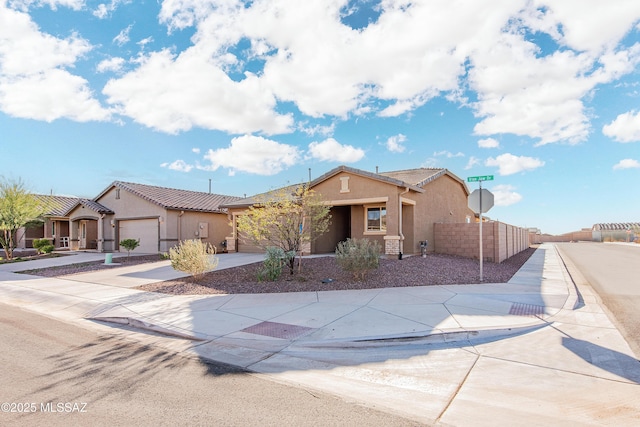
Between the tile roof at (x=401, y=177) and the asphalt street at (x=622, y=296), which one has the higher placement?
the tile roof at (x=401, y=177)

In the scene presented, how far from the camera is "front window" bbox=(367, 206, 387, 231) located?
58.8ft

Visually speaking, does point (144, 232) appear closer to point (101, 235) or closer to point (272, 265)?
point (101, 235)

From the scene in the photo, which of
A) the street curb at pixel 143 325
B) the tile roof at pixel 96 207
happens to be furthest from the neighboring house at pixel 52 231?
the street curb at pixel 143 325

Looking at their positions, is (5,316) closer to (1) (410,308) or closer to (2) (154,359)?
(2) (154,359)

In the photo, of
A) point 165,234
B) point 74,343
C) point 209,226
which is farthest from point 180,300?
point 209,226

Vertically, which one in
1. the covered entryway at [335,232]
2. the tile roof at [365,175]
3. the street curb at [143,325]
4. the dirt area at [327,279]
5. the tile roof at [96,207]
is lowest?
the street curb at [143,325]

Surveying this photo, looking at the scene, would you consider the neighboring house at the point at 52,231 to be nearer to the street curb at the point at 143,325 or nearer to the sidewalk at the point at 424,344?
the sidewalk at the point at 424,344

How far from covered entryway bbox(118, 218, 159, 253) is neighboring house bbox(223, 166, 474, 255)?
9640mm

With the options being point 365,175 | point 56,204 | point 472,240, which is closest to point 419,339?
point 365,175

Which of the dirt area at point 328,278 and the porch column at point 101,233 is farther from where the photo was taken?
the porch column at point 101,233

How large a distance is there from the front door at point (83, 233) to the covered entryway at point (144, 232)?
540 cm

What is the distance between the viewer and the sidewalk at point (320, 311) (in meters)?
6.50

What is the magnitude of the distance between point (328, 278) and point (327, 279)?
0.18 m

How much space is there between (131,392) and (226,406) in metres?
1.26
